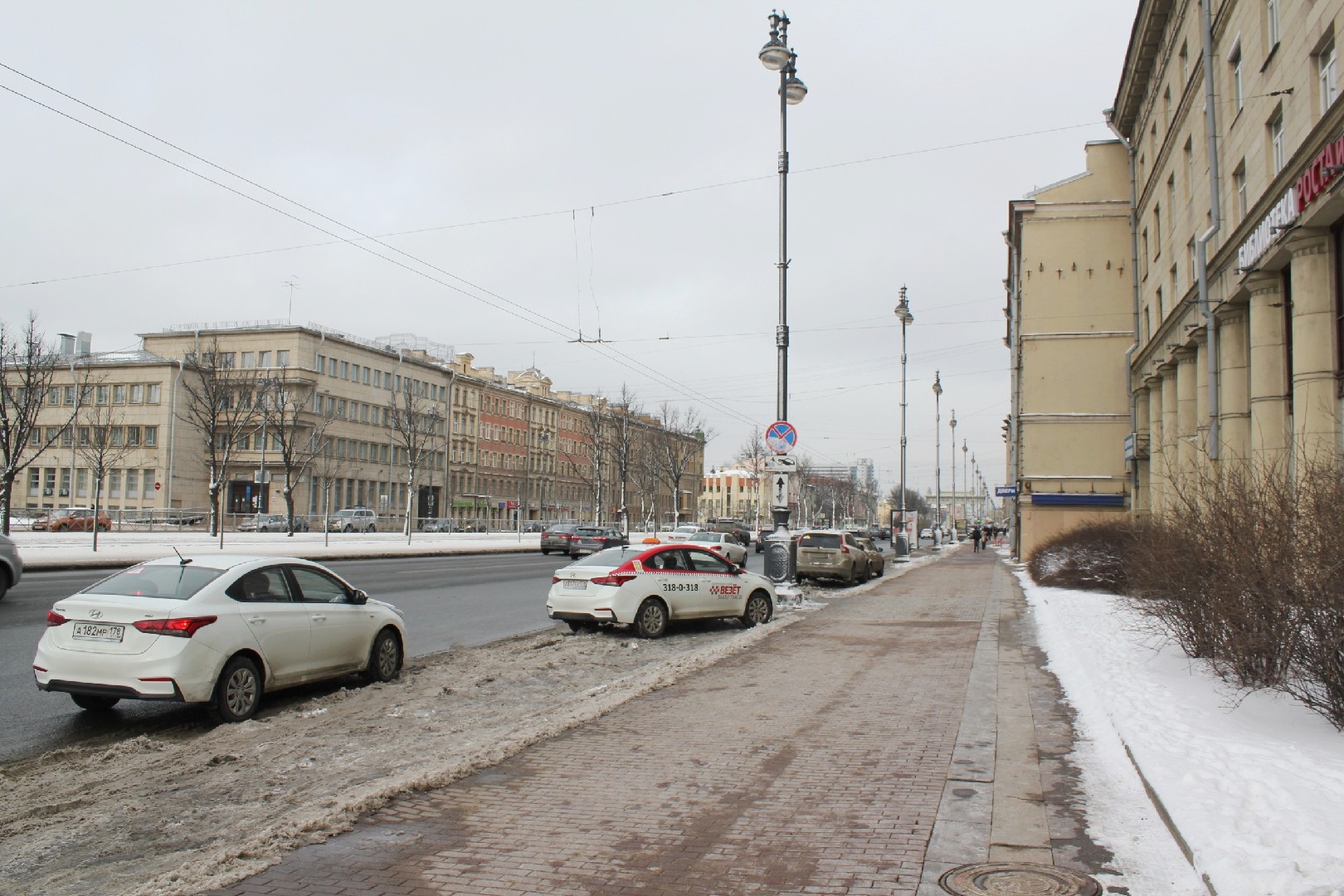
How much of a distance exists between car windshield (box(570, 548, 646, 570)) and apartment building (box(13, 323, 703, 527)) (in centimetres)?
4874

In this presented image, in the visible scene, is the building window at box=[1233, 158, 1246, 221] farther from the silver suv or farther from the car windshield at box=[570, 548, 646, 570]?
the silver suv

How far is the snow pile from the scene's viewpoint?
14.4 ft

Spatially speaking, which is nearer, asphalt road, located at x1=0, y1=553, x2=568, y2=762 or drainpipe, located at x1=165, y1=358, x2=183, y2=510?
asphalt road, located at x1=0, y1=553, x2=568, y2=762

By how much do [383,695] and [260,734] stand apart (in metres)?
1.67

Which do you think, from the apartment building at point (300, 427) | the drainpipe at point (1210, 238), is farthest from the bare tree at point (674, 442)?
the drainpipe at point (1210, 238)

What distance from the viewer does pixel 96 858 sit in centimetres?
492

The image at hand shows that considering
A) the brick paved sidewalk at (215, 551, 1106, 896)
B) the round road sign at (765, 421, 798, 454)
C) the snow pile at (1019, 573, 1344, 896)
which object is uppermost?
the round road sign at (765, 421, 798, 454)

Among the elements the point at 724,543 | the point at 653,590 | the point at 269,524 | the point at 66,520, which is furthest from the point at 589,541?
the point at 653,590

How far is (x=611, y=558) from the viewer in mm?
14672

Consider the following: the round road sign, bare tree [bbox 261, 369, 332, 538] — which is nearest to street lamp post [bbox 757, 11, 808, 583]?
the round road sign

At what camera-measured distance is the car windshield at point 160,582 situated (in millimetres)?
8250

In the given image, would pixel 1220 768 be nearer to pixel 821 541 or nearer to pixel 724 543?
pixel 821 541

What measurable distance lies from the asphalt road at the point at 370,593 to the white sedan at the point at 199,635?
1.09 feet

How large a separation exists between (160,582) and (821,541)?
20.6 m
